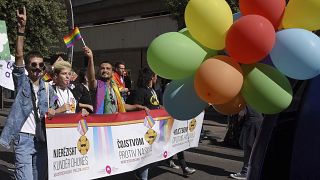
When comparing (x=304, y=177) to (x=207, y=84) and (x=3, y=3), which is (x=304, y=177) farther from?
(x=3, y=3)

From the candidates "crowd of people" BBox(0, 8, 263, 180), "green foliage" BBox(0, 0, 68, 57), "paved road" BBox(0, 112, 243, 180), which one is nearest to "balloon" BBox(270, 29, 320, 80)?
"crowd of people" BBox(0, 8, 263, 180)

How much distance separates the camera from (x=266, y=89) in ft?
7.73

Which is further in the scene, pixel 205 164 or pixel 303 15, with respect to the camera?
pixel 205 164

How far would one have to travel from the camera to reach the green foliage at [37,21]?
57.3ft

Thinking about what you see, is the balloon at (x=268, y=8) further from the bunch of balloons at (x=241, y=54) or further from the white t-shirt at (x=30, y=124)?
the white t-shirt at (x=30, y=124)

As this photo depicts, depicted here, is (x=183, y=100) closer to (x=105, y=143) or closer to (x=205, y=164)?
(x=105, y=143)

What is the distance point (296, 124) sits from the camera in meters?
2.03

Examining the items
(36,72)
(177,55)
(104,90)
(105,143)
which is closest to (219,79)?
(177,55)

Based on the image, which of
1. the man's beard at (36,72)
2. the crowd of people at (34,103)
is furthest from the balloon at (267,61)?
the man's beard at (36,72)

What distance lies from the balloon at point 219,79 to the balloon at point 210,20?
147 millimetres

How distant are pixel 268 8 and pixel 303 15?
178 millimetres

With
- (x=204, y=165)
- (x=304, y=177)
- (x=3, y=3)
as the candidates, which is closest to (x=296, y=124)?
(x=304, y=177)

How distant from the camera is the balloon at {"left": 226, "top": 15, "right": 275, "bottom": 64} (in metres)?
2.29

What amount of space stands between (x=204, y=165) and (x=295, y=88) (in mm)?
6138
